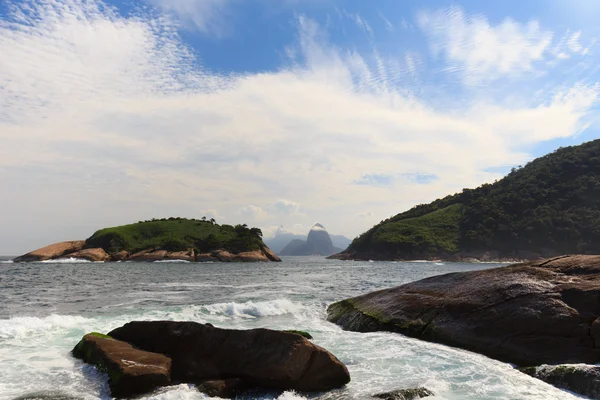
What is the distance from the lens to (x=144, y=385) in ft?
33.3

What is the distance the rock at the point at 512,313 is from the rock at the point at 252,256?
138543 mm

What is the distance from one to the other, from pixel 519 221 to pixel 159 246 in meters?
148

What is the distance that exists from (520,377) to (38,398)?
1323 centimetres

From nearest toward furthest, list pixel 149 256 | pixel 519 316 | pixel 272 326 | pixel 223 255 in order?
pixel 519 316
pixel 272 326
pixel 149 256
pixel 223 255

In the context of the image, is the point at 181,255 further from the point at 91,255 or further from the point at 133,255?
the point at 91,255

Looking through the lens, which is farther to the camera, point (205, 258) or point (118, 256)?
point (205, 258)

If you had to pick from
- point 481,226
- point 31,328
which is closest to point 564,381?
point 31,328

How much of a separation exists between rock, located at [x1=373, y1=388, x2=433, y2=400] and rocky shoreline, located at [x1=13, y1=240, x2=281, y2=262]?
14796 centimetres

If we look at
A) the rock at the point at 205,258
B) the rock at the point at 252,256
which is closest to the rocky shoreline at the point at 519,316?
the rock at the point at 252,256

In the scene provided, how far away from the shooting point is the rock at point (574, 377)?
32.3 feet

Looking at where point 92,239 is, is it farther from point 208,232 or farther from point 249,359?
point 249,359

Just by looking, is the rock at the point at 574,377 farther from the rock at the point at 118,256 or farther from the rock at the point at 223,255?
the rock at the point at 118,256

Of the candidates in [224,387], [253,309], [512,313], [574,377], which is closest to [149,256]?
[253,309]

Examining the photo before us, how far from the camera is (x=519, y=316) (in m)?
13.6
